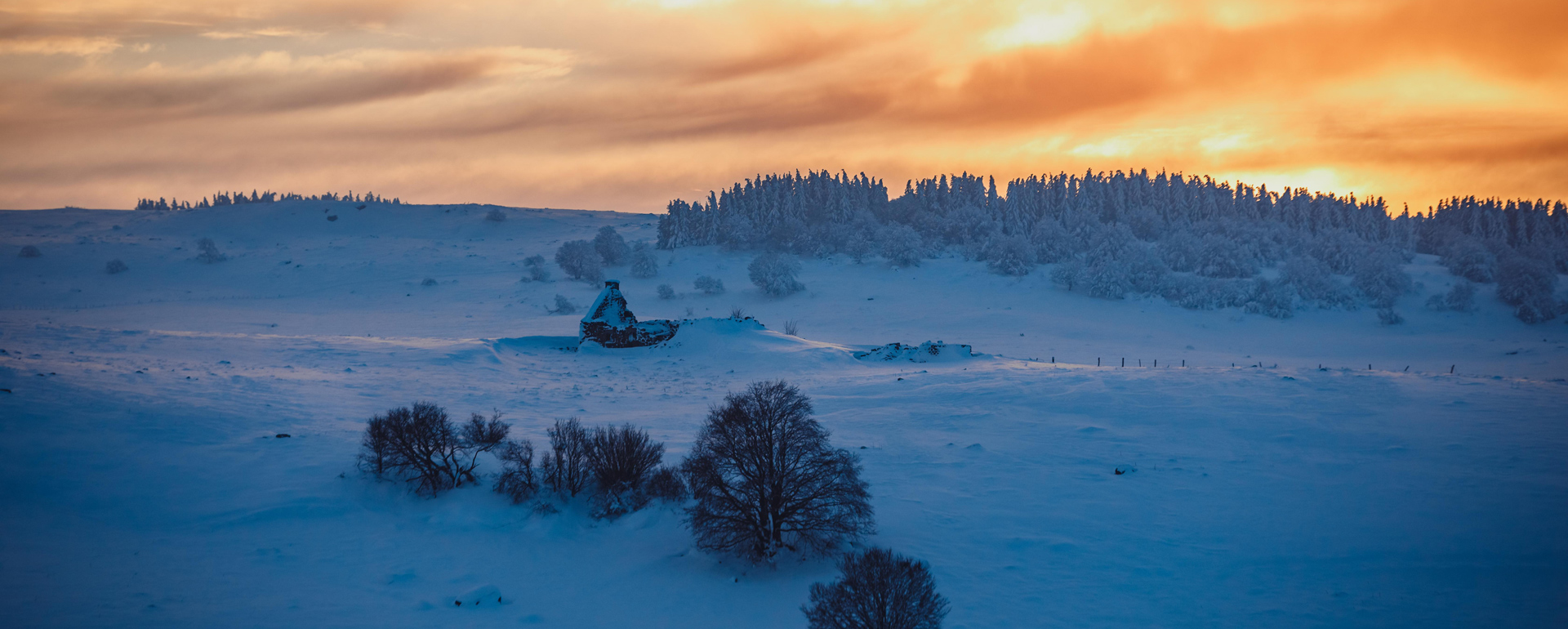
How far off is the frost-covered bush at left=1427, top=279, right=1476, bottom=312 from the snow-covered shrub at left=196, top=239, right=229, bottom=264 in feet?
371

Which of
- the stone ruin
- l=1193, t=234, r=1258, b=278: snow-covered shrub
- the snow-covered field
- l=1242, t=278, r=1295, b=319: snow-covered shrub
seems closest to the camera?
the snow-covered field

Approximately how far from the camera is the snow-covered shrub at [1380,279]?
2493 inches

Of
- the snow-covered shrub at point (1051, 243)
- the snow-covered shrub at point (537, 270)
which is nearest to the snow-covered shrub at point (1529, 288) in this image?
the snow-covered shrub at point (1051, 243)

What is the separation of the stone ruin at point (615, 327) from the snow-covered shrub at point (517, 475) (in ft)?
67.4

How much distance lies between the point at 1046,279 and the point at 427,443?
213 ft

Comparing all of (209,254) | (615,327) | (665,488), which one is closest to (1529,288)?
(615,327)

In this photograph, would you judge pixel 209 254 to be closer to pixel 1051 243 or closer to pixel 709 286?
pixel 709 286

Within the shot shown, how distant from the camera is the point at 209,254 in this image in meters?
80.6

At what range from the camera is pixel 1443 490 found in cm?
1664

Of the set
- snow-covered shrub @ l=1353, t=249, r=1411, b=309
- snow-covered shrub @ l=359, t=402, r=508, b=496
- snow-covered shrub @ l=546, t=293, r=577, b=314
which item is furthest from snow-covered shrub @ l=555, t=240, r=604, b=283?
snow-covered shrub @ l=1353, t=249, r=1411, b=309

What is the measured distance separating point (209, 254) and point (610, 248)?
41428mm

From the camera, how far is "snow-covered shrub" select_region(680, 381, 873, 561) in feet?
47.0

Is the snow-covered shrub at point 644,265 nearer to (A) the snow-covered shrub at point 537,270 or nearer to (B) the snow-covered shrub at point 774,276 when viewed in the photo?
(A) the snow-covered shrub at point 537,270

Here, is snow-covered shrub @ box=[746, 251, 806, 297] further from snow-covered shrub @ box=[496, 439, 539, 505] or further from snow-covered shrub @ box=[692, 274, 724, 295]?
snow-covered shrub @ box=[496, 439, 539, 505]
